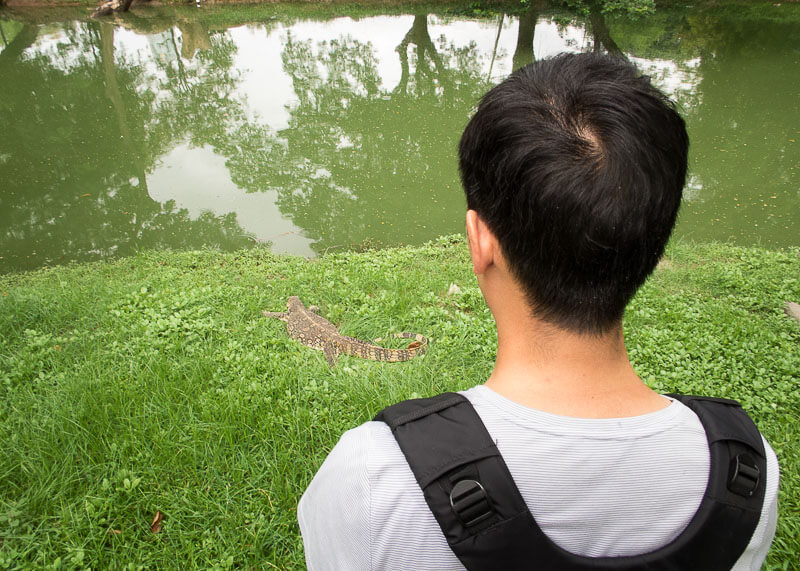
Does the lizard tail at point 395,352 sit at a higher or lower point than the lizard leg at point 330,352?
higher

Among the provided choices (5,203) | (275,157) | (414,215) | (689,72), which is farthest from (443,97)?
(5,203)

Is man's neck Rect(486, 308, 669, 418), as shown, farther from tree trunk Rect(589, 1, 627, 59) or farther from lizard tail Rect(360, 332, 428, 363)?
tree trunk Rect(589, 1, 627, 59)

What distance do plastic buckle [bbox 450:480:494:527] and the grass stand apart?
150 cm

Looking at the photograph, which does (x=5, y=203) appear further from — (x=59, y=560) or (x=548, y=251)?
(x=548, y=251)

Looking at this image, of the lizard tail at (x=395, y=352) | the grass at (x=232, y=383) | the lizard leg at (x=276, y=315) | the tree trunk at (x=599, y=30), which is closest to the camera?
the grass at (x=232, y=383)

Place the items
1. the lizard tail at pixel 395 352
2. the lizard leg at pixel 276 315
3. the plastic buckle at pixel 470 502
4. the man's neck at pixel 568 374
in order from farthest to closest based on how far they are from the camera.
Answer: the lizard leg at pixel 276 315
the lizard tail at pixel 395 352
the man's neck at pixel 568 374
the plastic buckle at pixel 470 502

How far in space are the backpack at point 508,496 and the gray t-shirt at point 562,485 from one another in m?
0.02

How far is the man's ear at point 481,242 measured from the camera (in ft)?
2.82

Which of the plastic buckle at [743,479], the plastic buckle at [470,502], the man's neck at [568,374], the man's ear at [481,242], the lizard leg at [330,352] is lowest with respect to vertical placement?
the lizard leg at [330,352]

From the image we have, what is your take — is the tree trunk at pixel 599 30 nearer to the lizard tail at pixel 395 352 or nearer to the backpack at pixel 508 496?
the lizard tail at pixel 395 352

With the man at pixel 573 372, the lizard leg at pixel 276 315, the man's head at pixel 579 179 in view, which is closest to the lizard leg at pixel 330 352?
the lizard leg at pixel 276 315

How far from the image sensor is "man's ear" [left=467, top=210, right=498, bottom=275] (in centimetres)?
86

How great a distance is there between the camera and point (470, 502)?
654 millimetres

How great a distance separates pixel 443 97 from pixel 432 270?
6784mm
